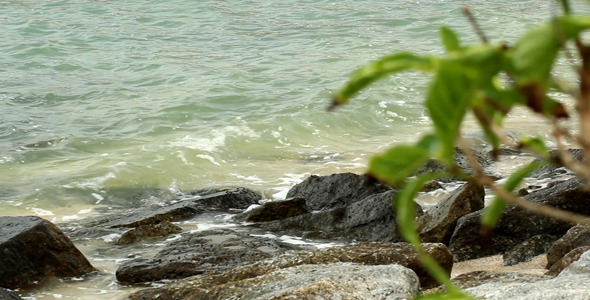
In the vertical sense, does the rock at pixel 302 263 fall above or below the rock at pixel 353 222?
above

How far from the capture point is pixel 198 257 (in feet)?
20.8

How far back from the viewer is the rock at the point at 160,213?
7.93 m

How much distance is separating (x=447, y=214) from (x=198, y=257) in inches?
76.8

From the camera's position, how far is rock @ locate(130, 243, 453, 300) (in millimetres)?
4531

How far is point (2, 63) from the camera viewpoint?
1698cm

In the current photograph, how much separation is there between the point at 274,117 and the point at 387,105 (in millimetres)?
→ 1916

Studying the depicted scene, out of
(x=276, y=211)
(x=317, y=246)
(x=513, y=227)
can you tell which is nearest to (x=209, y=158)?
(x=276, y=211)

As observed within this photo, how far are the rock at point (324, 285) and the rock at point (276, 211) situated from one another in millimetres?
3576

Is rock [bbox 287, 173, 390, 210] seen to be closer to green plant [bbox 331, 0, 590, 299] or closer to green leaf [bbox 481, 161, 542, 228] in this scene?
green leaf [bbox 481, 161, 542, 228]

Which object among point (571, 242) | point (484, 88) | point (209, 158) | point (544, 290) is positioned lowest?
point (209, 158)

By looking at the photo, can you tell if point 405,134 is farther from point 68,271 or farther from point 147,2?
point 147,2

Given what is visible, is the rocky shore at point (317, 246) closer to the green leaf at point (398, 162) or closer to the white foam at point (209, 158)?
the white foam at point (209, 158)

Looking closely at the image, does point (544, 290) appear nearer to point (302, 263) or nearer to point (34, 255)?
point (302, 263)

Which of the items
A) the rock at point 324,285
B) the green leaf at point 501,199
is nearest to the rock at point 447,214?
the rock at point 324,285
